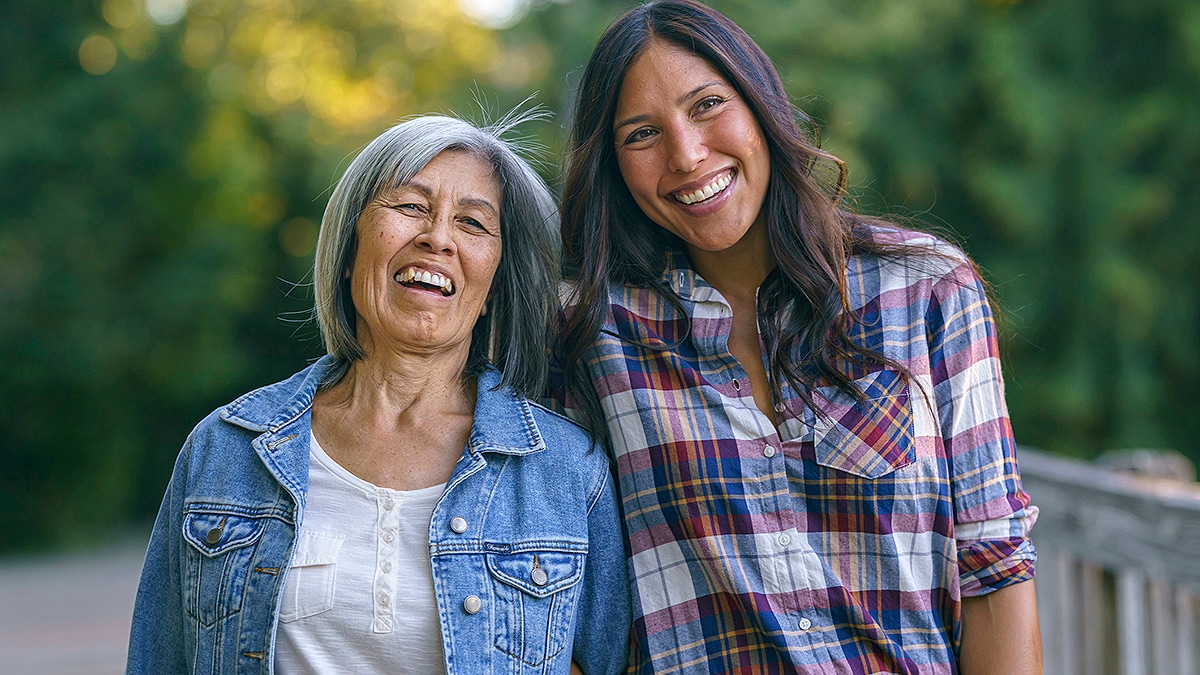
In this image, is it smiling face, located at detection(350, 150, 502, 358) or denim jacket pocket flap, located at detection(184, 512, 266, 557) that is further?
smiling face, located at detection(350, 150, 502, 358)

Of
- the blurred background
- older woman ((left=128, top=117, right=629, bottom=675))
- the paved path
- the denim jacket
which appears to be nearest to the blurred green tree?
the blurred background

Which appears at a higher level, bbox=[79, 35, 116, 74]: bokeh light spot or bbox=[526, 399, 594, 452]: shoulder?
bbox=[79, 35, 116, 74]: bokeh light spot

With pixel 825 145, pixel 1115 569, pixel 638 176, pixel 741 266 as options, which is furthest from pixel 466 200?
pixel 825 145

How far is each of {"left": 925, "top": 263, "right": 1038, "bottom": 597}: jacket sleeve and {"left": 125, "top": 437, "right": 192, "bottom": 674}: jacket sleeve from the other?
149cm

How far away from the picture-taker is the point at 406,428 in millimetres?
2262

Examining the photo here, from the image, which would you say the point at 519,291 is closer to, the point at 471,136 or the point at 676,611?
the point at 471,136

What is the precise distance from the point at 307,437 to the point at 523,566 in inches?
19.9

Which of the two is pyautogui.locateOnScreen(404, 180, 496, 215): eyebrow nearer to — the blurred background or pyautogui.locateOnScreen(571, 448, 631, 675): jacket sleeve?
pyautogui.locateOnScreen(571, 448, 631, 675): jacket sleeve

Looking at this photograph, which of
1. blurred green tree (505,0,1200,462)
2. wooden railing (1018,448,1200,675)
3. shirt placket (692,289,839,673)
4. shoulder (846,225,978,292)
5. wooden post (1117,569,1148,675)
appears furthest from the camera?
blurred green tree (505,0,1200,462)

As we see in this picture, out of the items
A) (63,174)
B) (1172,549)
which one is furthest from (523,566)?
(63,174)

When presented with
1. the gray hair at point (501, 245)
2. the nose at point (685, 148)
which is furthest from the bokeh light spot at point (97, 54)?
the nose at point (685, 148)

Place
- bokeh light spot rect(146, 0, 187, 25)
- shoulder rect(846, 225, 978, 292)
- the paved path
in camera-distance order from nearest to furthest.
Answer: shoulder rect(846, 225, 978, 292) → the paved path → bokeh light spot rect(146, 0, 187, 25)

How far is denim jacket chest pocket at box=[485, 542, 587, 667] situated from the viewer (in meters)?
2.12

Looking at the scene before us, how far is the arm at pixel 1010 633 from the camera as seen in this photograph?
2.04 m
